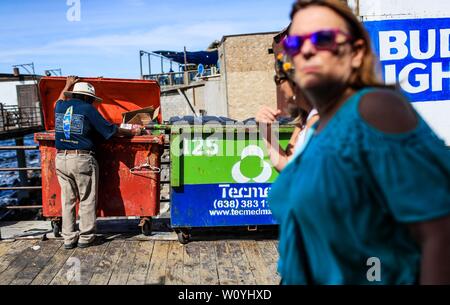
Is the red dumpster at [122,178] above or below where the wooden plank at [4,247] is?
above

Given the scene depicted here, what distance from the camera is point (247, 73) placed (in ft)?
77.5

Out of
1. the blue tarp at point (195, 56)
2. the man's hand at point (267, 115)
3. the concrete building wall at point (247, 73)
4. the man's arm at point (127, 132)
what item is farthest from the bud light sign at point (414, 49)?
the blue tarp at point (195, 56)

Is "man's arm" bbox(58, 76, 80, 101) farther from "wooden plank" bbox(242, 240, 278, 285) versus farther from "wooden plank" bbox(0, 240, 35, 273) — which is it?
"wooden plank" bbox(242, 240, 278, 285)

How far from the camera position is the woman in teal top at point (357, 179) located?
1033mm

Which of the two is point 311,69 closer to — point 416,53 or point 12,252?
point 416,53

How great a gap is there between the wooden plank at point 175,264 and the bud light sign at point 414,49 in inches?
129

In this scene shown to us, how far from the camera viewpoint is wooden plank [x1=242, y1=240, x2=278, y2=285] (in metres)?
3.99

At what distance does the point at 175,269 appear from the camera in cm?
429

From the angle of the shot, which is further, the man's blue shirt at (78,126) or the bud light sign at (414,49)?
the bud light sign at (414,49)

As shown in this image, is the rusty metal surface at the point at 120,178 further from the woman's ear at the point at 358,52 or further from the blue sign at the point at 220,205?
the woman's ear at the point at 358,52

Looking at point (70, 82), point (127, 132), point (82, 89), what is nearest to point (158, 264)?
point (127, 132)

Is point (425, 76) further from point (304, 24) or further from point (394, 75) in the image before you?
point (304, 24)

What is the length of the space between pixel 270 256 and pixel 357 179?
3.69m

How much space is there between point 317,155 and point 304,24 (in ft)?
1.36
